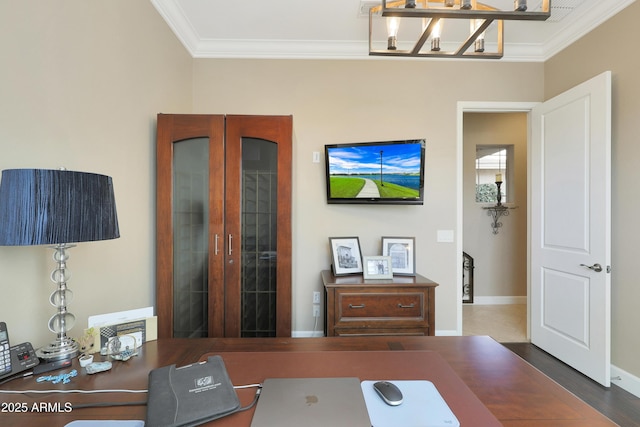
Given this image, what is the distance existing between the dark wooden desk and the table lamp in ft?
0.98

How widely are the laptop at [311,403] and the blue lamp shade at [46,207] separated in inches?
32.4

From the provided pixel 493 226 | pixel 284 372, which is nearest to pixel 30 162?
pixel 284 372

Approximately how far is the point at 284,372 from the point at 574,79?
338 centimetres

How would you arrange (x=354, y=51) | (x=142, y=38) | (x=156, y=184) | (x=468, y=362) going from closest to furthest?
(x=468, y=362)
(x=142, y=38)
(x=156, y=184)
(x=354, y=51)

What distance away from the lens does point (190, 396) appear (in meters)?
0.73

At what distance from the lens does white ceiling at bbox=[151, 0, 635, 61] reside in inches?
88.3

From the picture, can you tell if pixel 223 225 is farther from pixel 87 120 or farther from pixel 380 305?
pixel 380 305

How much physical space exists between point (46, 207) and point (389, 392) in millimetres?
1188

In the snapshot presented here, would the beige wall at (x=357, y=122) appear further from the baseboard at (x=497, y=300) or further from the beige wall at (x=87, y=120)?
the baseboard at (x=497, y=300)

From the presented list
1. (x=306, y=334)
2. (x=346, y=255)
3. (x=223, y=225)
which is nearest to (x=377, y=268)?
(x=346, y=255)

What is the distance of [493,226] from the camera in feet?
13.1

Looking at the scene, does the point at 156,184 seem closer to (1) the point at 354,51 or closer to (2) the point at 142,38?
(2) the point at 142,38

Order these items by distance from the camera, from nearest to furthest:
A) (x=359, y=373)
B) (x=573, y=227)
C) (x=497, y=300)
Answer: (x=359, y=373)
(x=573, y=227)
(x=497, y=300)

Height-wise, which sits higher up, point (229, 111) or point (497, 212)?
point (229, 111)
